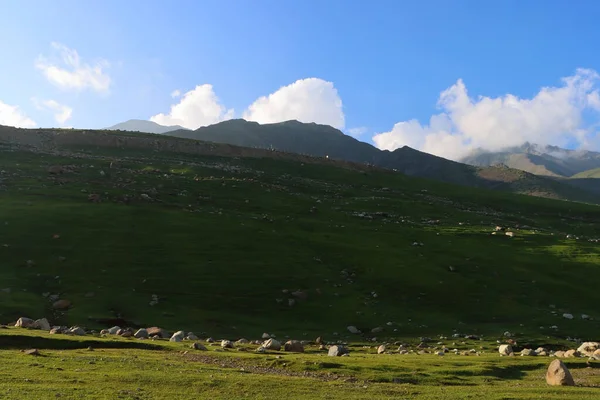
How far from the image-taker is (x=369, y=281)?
5044cm

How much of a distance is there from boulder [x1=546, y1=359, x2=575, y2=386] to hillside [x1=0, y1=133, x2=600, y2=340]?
51.7 ft

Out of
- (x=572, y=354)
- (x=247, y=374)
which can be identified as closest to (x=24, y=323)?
(x=247, y=374)

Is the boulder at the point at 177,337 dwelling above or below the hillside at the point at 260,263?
below

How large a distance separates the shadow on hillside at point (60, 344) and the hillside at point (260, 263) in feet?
27.8

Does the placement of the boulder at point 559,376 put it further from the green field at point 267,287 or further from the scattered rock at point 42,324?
the scattered rock at point 42,324

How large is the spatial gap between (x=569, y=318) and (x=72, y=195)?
6702 centimetres

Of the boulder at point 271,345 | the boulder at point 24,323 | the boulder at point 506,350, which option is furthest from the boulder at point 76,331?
the boulder at point 506,350

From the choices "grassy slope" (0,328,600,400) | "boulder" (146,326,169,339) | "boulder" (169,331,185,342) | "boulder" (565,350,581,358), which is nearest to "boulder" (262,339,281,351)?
"grassy slope" (0,328,600,400)

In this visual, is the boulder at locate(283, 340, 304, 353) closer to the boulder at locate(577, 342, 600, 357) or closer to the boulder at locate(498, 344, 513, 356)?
the boulder at locate(498, 344, 513, 356)

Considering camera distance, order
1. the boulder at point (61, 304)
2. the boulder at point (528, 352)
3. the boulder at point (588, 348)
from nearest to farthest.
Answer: the boulder at point (528, 352)
the boulder at point (588, 348)
the boulder at point (61, 304)

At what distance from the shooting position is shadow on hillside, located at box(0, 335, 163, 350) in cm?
2653

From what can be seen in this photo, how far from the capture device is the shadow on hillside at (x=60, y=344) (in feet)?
87.0

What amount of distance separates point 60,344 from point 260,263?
26.2m

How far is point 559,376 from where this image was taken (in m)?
23.6
